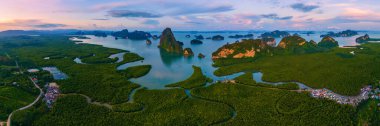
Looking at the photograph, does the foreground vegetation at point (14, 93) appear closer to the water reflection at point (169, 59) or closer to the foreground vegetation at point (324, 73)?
the water reflection at point (169, 59)

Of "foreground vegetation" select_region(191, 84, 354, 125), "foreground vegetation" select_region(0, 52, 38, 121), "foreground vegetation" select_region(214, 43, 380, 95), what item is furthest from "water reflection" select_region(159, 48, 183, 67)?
"foreground vegetation" select_region(0, 52, 38, 121)

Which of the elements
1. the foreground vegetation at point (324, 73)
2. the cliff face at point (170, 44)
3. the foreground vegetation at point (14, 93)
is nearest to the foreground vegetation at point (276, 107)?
the foreground vegetation at point (324, 73)

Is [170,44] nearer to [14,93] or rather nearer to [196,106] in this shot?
[14,93]

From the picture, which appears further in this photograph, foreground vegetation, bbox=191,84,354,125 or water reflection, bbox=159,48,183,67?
water reflection, bbox=159,48,183,67

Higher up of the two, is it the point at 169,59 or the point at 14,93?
the point at 169,59

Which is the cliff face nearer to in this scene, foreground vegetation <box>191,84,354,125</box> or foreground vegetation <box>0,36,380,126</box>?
foreground vegetation <box>0,36,380,126</box>

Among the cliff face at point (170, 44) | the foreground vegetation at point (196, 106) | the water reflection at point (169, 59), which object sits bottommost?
the foreground vegetation at point (196, 106)

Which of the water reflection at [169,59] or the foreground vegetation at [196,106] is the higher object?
the water reflection at [169,59]

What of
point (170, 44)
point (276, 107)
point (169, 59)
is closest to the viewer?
point (276, 107)

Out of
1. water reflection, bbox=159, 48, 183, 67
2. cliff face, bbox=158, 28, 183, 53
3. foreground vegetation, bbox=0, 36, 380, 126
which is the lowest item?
foreground vegetation, bbox=0, 36, 380, 126

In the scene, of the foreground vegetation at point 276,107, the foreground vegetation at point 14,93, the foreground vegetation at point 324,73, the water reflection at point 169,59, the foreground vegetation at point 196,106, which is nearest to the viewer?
the foreground vegetation at point 276,107

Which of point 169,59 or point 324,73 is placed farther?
point 169,59

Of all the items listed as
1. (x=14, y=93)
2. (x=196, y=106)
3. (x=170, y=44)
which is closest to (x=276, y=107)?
(x=196, y=106)

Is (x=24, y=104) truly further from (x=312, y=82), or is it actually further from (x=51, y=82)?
(x=312, y=82)
